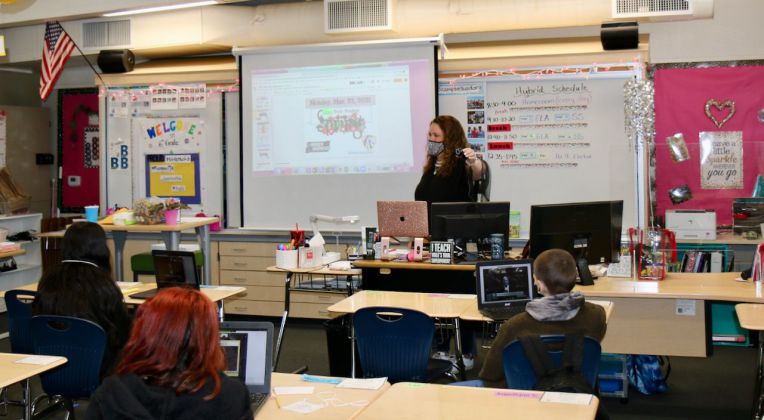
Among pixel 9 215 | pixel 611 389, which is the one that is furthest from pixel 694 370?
pixel 9 215

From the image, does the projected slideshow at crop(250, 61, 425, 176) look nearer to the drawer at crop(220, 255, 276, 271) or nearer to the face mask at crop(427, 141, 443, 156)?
the drawer at crop(220, 255, 276, 271)

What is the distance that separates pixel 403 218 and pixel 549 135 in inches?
85.4

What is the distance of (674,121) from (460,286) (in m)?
2.98

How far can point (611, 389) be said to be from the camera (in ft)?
16.6

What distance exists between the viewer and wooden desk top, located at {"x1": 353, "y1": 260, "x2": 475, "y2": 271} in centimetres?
510

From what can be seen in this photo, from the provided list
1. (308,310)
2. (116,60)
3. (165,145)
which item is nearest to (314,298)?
(308,310)

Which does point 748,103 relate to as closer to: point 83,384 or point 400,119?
point 400,119

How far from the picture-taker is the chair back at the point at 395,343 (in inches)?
153

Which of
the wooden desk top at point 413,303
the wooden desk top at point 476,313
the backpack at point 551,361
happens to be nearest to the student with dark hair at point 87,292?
the wooden desk top at point 413,303

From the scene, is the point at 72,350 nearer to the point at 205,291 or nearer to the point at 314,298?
the point at 205,291

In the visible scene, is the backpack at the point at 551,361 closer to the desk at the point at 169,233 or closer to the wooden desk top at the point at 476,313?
the wooden desk top at the point at 476,313

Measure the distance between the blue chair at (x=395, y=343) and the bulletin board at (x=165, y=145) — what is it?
4431 millimetres

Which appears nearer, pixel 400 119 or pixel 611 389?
pixel 611 389

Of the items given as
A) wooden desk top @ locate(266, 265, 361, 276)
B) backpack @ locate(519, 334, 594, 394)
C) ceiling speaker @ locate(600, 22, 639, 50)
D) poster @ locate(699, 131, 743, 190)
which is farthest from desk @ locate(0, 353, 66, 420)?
poster @ locate(699, 131, 743, 190)
